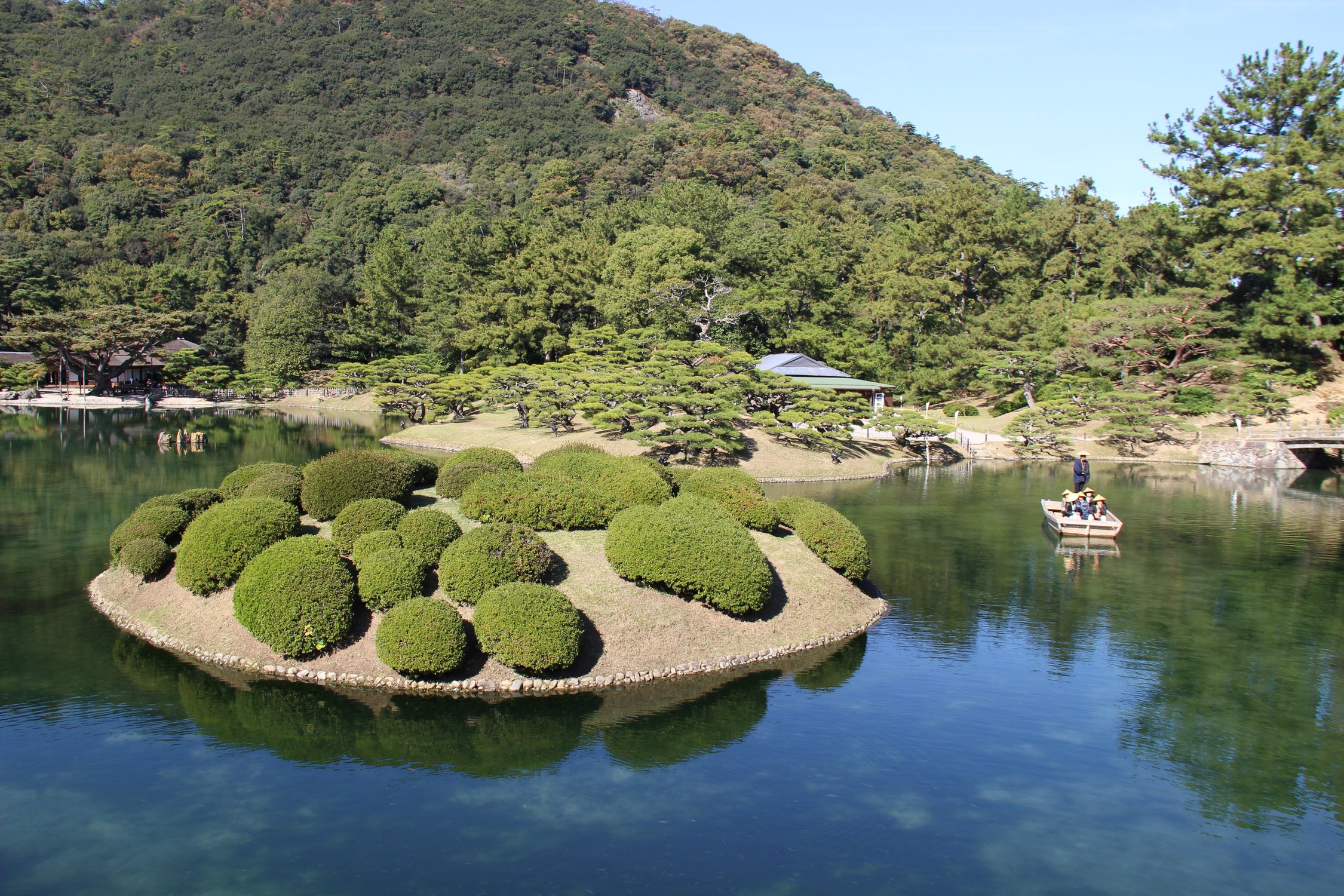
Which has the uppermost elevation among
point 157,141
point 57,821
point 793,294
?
point 157,141

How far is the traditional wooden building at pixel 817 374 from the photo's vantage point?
4453 centimetres

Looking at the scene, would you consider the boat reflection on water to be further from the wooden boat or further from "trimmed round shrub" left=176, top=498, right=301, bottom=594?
"trimmed round shrub" left=176, top=498, right=301, bottom=594

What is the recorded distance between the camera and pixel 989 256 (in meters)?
→ 54.9

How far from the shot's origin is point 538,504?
56.6ft

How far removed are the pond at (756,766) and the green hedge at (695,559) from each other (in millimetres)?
1454

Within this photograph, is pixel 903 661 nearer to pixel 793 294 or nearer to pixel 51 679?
pixel 51 679

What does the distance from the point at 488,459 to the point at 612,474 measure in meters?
3.66

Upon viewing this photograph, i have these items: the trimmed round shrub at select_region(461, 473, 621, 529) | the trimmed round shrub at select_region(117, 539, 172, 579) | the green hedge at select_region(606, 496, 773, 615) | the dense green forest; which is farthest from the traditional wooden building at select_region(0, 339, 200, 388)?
the green hedge at select_region(606, 496, 773, 615)

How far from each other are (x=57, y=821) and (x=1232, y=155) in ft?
184

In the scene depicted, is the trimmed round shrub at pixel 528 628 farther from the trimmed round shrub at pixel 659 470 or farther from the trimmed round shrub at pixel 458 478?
the trimmed round shrub at pixel 659 470

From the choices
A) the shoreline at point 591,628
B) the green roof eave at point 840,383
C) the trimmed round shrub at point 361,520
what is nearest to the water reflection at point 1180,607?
the shoreline at point 591,628

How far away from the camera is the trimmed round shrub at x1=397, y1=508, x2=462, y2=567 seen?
15.0 m

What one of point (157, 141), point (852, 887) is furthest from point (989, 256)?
point (157, 141)

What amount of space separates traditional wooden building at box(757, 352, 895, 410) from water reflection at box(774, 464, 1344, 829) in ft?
40.9
